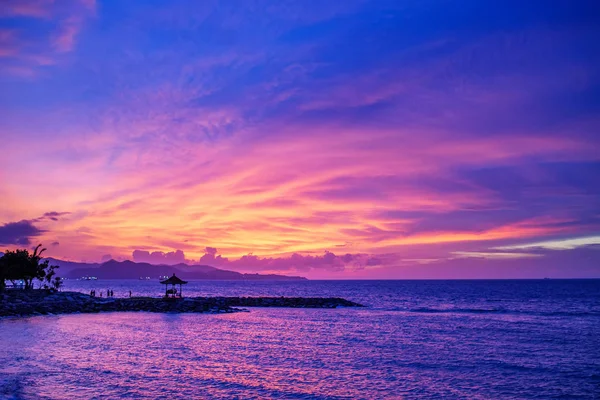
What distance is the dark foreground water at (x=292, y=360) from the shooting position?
23703mm

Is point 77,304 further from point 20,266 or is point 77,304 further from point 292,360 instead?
point 292,360

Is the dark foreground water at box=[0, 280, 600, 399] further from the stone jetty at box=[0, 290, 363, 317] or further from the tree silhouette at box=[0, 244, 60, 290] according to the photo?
the tree silhouette at box=[0, 244, 60, 290]

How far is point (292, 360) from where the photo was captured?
31406 mm

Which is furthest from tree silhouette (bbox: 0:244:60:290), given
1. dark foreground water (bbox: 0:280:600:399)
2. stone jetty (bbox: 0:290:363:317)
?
dark foreground water (bbox: 0:280:600:399)

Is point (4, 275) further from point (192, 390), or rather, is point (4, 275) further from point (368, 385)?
point (368, 385)

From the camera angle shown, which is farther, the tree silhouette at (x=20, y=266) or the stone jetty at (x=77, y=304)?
the tree silhouette at (x=20, y=266)

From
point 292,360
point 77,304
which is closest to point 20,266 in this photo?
point 77,304

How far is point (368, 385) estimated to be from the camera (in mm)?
24656

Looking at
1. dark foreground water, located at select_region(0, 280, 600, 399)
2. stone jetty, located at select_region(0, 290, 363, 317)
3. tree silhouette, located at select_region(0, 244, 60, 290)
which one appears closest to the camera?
dark foreground water, located at select_region(0, 280, 600, 399)

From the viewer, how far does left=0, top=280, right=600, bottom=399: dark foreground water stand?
2370 cm

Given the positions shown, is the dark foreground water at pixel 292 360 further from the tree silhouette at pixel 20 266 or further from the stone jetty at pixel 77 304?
the tree silhouette at pixel 20 266

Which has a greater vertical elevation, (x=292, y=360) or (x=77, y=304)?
(x=292, y=360)

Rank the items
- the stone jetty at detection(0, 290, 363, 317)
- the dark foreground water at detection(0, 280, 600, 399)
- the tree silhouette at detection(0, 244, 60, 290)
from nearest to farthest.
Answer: the dark foreground water at detection(0, 280, 600, 399) → the stone jetty at detection(0, 290, 363, 317) → the tree silhouette at detection(0, 244, 60, 290)

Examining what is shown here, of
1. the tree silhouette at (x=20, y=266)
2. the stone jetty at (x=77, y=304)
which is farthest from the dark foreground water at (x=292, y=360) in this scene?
the tree silhouette at (x=20, y=266)
